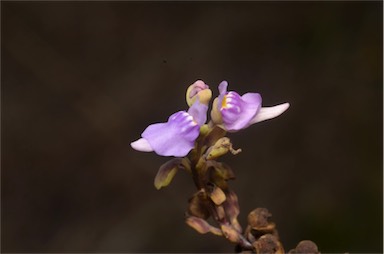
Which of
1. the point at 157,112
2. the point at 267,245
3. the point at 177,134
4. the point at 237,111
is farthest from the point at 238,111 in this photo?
the point at 157,112

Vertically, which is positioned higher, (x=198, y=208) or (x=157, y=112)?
(x=157, y=112)

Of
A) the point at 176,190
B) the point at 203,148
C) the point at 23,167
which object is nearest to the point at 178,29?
the point at 176,190

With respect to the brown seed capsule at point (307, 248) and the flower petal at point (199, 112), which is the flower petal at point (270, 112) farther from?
the brown seed capsule at point (307, 248)

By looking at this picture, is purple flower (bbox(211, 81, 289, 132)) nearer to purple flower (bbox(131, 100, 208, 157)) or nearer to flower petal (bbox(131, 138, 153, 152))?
purple flower (bbox(131, 100, 208, 157))

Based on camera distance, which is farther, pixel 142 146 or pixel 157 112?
pixel 157 112

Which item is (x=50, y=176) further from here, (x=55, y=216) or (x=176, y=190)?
(x=176, y=190)

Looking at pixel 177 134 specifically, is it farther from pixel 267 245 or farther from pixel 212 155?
pixel 267 245

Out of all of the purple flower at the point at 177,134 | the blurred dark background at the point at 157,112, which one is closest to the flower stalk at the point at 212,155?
the purple flower at the point at 177,134
